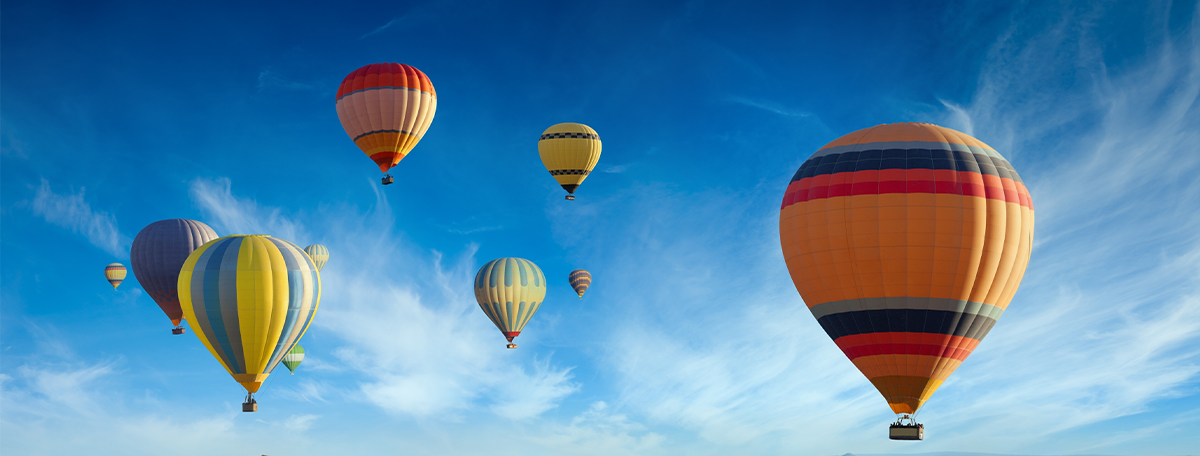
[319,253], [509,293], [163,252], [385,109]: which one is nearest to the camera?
[385,109]

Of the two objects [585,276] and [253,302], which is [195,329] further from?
[585,276]

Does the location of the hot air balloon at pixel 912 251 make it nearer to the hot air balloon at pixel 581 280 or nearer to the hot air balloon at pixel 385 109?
the hot air balloon at pixel 385 109

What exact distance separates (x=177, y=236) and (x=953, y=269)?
119ft

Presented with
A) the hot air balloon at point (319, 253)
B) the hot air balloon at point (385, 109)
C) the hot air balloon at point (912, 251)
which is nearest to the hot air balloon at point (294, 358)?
the hot air balloon at point (319, 253)

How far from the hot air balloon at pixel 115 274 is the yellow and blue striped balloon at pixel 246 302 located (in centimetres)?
2615

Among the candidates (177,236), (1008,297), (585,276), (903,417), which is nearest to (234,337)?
(177,236)

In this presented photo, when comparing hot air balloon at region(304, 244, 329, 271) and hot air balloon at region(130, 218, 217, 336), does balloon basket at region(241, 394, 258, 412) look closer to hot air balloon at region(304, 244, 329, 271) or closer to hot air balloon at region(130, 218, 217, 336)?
hot air balloon at region(130, 218, 217, 336)

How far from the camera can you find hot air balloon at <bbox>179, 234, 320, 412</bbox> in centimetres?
3844

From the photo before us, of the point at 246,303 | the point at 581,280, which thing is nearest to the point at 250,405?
the point at 246,303

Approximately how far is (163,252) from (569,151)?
21.3 metres

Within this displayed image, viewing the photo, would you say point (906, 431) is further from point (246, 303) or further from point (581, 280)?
point (581, 280)

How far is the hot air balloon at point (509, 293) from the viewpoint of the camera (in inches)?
2229

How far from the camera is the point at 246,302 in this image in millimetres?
38375

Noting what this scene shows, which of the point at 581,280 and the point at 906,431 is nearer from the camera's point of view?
the point at 906,431
